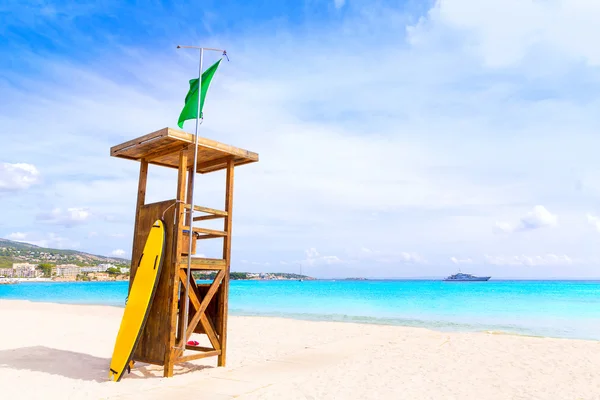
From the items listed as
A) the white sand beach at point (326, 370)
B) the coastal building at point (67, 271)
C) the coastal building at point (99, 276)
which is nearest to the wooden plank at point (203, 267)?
the white sand beach at point (326, 370)

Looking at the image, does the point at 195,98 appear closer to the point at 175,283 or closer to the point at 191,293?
the point at 175,283

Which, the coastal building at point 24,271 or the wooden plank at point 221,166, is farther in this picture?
the coastal building at point 24,271

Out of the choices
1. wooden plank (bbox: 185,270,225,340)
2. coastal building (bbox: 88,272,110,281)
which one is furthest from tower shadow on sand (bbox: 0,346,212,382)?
coastal building (bbox: 88,272,110,281)

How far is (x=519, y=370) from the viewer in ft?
28.3

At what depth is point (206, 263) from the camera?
7781 mm

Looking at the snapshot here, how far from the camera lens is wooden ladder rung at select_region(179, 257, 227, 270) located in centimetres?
738

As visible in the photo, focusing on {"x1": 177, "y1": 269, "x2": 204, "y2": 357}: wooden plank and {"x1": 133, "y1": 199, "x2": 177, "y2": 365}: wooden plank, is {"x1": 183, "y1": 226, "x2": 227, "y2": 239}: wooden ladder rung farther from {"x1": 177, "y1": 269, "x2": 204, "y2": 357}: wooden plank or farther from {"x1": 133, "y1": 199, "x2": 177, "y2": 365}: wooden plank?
{"x1": 177, "y1": 269, "x2": 204, "y2": 357}: wooden plank

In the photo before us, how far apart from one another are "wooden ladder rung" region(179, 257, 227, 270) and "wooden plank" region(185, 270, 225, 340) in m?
0.14

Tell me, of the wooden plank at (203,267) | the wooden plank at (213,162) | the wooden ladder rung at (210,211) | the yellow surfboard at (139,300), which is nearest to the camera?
the yellow surfboard at (139,300)

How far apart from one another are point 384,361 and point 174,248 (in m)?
4.84

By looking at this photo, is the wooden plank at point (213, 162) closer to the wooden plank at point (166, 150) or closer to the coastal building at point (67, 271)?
the wooden plank at point (166, 150)

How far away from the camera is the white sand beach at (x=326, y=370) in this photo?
6.38m

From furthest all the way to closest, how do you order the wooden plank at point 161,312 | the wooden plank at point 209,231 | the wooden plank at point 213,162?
the wooden plank at point 213,162, the wooden plank at point 209,231, the wooden plank at point 161,312

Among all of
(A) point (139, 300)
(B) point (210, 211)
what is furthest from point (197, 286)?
(B) point (210, 211)
